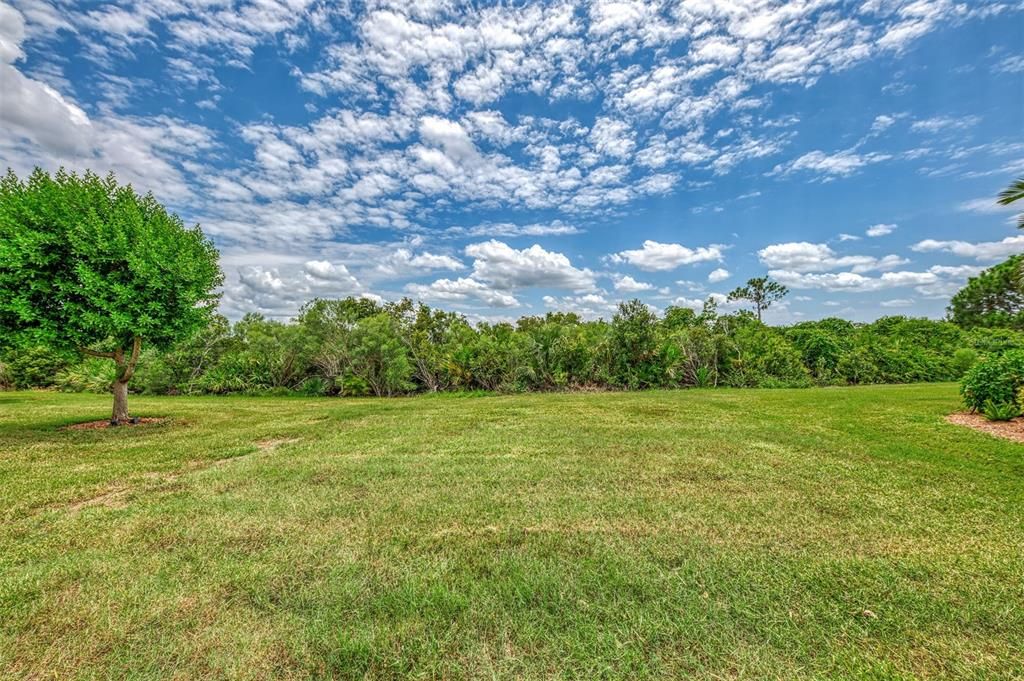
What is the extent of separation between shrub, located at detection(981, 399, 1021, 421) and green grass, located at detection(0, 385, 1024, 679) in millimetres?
2149

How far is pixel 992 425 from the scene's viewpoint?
25.3 ft

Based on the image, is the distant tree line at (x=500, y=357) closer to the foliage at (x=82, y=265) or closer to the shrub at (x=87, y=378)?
the shrub at (x=87, y=378)

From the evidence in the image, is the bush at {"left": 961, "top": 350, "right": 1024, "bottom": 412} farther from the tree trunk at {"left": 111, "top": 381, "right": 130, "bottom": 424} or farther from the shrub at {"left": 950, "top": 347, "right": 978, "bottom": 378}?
the tree trunk at {"left": 111, "top": 381, "right": 130, "bottom": 424}

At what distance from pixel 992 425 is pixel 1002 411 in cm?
47

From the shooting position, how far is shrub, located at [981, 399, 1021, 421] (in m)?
7.87

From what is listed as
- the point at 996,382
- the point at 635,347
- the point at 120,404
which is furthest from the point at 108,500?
the point at 635,347

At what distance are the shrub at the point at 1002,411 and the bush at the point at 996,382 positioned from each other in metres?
0.06

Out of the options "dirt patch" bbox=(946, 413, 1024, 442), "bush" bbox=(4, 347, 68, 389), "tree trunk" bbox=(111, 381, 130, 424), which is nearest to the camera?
"dirt patch" bbox=(946, 413, 1024, 442)

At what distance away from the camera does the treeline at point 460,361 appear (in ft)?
63.5

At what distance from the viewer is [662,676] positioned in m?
2.07

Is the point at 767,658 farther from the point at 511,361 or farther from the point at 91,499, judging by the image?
the point at 511,361

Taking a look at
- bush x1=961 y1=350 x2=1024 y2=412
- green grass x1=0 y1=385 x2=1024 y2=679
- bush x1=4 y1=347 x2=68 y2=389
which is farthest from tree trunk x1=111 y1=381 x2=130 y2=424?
bush x1=961 y1=350 x2=1024 y2=412

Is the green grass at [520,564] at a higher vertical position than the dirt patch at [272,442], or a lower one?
higher

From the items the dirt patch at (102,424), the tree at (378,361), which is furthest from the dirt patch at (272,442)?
the tree at (378,361)
